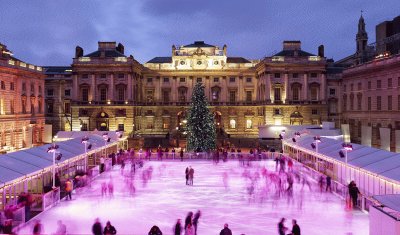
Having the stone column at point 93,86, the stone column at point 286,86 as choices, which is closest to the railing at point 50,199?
the stone column at point 93,86

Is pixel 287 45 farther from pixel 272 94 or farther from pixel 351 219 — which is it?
pixel 351 219

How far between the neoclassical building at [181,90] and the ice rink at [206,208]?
1350 inches

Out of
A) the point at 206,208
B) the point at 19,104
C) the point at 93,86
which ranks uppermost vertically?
the point at 93,86

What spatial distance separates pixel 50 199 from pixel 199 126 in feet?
87.6

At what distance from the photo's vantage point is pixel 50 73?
77000mm

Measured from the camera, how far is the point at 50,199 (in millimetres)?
22969

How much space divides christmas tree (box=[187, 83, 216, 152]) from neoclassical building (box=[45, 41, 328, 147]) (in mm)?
14250

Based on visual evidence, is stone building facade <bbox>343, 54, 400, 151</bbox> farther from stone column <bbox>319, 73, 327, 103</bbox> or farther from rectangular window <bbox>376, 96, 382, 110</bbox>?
stone column <bbox>319, 73, 327, 103</bbox>

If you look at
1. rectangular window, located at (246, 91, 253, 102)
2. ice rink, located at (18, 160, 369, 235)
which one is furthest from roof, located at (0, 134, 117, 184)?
rectangular window, located at (246, 91, 253, 102)

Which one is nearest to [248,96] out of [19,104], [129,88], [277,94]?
[277,94]

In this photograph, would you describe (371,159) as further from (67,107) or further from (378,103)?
(67,107)

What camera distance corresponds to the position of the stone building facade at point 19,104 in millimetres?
48406

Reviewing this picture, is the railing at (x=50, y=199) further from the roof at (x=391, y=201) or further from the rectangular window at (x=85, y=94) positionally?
the rectangular window at (x=85, y=94)

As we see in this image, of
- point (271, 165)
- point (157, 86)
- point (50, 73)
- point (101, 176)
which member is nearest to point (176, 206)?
point (101, 176)
